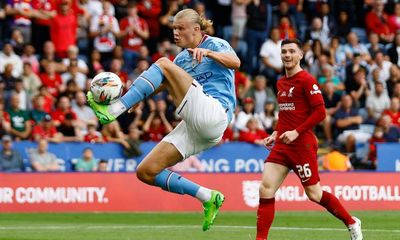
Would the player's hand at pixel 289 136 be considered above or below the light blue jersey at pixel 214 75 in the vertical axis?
below

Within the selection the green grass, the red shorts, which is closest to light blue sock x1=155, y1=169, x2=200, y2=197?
the red shorts

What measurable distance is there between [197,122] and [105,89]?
3.59 feet

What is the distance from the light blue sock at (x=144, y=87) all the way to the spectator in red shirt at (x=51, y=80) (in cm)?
1187

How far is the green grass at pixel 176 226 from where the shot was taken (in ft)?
46.2

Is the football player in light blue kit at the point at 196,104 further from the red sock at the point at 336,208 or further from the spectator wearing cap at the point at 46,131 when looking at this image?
the spectator wearing cap at the point at 46,131

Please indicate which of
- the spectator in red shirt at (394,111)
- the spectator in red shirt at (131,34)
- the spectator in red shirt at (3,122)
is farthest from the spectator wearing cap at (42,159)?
the spectator in red shirt at (394,111)

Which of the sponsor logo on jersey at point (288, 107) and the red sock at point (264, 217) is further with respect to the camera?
the sponsor logo on jersey at point (288, 107)

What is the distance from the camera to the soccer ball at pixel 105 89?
1097 cm

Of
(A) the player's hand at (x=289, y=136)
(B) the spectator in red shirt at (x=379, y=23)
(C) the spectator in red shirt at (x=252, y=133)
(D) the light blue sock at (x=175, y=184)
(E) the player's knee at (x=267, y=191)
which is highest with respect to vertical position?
(A) the player's hand at (x=289, y=136)

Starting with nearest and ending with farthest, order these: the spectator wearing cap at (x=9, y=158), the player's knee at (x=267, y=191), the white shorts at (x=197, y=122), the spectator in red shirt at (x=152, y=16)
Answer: the white shorts at (x=197, y=122) → the player's knee at (x=267, y=191) → the spectator wearing cap at (x=9, y=158) → the spectator in red shirt at (x=152, y=16)

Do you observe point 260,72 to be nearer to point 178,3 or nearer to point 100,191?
point 178,3

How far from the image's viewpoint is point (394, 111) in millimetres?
24500

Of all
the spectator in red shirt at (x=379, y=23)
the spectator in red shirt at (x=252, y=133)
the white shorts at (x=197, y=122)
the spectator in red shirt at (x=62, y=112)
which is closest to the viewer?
the white shorts at (x=197, y=122)

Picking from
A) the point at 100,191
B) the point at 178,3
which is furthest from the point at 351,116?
the point at 100,191
